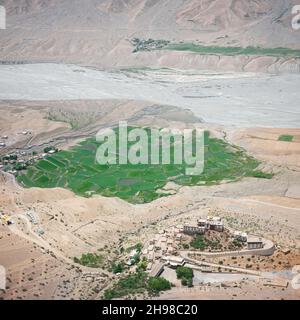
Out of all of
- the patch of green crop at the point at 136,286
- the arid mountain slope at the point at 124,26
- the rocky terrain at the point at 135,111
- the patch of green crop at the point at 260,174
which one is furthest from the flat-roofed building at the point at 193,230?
the arid mountain slope at the point at 124,26

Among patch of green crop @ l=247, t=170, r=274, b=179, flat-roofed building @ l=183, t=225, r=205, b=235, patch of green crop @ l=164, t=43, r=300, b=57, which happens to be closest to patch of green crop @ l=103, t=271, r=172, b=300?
flat-roofed building @ l=183, t=225, r=205, b=235

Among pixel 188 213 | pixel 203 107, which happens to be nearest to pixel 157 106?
pixel 203 107

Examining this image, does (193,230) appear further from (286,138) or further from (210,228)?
(286,138)

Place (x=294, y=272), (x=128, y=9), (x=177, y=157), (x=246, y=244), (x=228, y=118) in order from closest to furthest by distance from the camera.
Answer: (x=294, y=272) < (x=246, y=244) < (x=177, y=157) < (x=228, y=118) < (x=128, y=9)

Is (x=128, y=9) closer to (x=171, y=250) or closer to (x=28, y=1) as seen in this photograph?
(x=28, y=1)

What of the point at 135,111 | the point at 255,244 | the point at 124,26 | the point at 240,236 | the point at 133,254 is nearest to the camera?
the point at 133,254

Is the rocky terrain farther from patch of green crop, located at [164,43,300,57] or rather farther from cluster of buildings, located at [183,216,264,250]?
cluster of buildings, located at [183,216,264,250]

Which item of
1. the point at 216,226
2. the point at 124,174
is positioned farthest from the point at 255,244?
the point at 124,174

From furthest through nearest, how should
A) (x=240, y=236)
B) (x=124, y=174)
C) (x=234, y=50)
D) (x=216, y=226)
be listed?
A: (x=234, y=50)
(x=124, y=174)
(x=216, y=226)
(x=240, y=236)

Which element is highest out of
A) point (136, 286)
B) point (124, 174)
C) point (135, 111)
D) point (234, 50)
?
point (234, 50)
